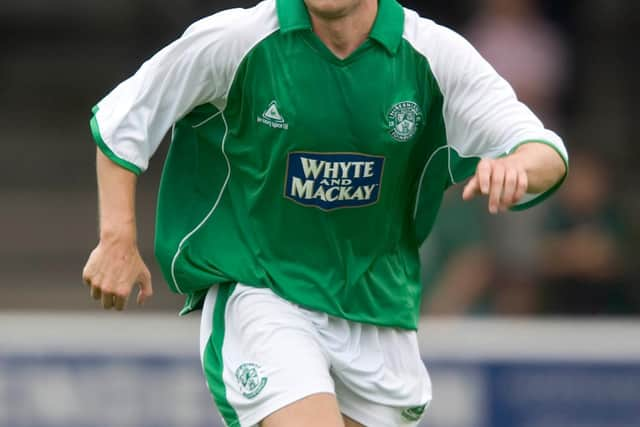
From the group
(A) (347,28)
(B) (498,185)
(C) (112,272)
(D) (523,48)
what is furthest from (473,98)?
(D) (523,48)

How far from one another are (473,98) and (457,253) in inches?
138

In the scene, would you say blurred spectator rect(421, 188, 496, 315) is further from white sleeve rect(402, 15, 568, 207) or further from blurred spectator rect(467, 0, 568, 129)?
white sleeve rect(402, 15, 568, 207)

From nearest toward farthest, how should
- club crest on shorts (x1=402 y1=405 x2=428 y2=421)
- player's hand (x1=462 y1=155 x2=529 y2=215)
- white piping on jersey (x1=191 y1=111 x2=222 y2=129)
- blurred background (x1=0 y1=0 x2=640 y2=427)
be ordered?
player's hand (x1=462 y1=155 x2=529 y2=215)
white piping on jersey (x1=191 y1=111 x2=222 y2=129)
club crest on shorts (x1=402 y1=405 x2=428 y2=421)
blurred background (x1=0 y1=0 x2=640 y2=427)

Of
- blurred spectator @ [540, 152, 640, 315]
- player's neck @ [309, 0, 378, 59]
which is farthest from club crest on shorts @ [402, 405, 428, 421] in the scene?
blurred spectator @ [540, 152, 640, 315]

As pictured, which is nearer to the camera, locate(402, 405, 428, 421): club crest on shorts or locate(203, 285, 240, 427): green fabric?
locate(203, 285, 240, 427): green fabric

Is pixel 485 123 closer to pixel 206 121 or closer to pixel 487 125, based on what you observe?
pixel 487 125

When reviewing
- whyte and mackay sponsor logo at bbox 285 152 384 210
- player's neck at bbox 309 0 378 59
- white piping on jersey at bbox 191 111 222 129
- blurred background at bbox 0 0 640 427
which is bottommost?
blurred background at bbox 0 0 640 427

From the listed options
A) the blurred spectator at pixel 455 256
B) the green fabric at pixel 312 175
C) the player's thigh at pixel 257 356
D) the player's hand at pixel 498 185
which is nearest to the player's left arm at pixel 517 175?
the player's hand at pixel 498 185

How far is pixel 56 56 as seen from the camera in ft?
36.3

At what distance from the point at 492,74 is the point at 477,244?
3504 millimetres

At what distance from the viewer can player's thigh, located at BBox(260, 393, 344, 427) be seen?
3932 millimetres

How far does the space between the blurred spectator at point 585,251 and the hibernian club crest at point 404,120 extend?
3.50 m

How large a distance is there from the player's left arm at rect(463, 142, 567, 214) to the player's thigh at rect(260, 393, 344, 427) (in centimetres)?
68

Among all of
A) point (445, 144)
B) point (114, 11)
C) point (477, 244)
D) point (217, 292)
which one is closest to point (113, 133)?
point (217, 292)
